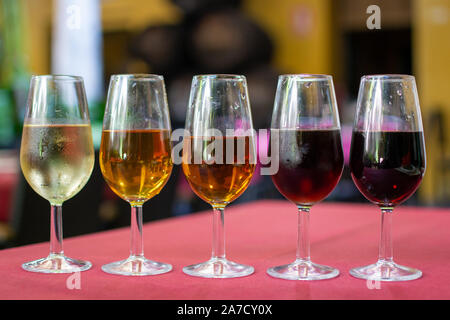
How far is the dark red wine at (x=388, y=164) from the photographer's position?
0.69 meters

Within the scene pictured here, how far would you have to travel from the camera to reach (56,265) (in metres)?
0.70

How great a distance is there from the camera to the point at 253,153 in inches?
28.4

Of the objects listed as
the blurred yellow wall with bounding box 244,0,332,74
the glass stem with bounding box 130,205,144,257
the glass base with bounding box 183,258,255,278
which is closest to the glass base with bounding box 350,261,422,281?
the glass base with bounding box 183,258,255,278

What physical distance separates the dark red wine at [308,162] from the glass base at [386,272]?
0.32 ft

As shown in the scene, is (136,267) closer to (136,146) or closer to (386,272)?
(136,146)

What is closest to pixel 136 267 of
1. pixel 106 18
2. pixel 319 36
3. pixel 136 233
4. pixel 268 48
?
pixel 136 233

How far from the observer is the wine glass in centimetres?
72

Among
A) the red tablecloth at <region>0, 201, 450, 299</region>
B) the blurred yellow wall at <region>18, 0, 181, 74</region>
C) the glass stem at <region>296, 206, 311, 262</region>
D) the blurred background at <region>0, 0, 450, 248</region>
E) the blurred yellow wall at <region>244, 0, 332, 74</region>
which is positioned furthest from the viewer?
the blurred yellow wall at <region>18, 0, 181, 74</region>

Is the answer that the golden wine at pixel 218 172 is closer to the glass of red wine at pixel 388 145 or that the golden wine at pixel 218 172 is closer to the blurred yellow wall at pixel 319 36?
the glass of red wine at pixel 388 145

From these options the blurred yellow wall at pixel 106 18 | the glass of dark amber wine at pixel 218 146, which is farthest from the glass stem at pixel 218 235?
the blurred yellow wall at pixel 106 18

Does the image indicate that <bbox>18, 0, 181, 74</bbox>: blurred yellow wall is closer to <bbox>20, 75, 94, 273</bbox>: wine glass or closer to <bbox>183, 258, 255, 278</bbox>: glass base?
<bbox>20, 75, 94, 273</bbox>: wine glass

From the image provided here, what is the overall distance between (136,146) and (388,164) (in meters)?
0.28

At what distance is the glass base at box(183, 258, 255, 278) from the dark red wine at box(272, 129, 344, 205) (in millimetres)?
101
